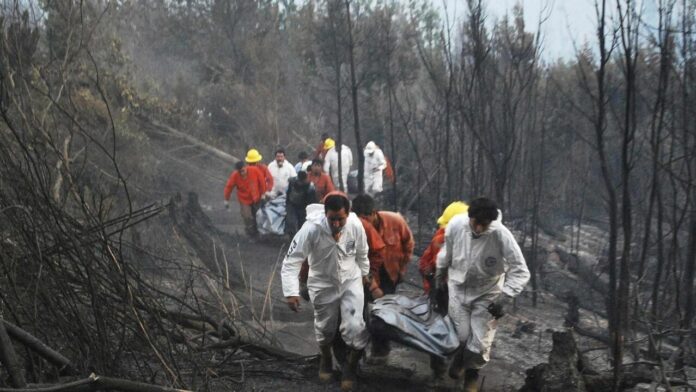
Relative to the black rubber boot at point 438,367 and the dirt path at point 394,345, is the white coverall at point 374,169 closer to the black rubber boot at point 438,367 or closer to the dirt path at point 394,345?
the dirt path at point 394,345

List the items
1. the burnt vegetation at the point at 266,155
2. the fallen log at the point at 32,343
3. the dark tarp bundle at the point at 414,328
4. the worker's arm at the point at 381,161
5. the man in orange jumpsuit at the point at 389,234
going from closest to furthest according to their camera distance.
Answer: the fallen log at the point at 32,343 < the burnt vegetation at the point at 266,155 < the dark tarp bundle at the point at 414,328 < the man in orange jumpsuit at the point at 389,234 < the worker's arm at the point at 381,161

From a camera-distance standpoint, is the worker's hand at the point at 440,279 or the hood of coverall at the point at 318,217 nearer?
the hood of coverall at the point at 318,217

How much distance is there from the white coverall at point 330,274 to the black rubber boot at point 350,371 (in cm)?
8

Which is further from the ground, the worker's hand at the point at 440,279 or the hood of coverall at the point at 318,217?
the hood of coverall at the point at 318,217

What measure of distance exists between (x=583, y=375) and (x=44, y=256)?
335 cm

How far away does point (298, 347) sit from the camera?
6.48 metres

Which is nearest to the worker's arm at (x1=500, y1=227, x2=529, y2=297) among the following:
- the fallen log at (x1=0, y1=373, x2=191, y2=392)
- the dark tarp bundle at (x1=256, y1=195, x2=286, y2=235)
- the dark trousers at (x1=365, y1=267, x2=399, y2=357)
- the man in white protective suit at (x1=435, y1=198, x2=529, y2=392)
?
the man in white protective suit at (x1=435, y1=198, x2=529, y2=392)

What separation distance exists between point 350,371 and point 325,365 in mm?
236

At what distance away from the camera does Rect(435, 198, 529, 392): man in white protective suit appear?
4406mm

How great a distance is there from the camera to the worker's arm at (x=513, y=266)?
173 inches

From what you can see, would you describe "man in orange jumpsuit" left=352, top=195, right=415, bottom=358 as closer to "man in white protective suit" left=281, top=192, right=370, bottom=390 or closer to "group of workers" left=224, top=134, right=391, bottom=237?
"man in white protective suit" left=281, top=192, right=370, bottom=390

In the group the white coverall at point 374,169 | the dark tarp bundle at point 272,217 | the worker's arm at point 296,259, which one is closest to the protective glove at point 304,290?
the worker's arm at point 296,259

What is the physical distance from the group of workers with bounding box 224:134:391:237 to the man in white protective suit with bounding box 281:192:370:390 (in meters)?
4.53

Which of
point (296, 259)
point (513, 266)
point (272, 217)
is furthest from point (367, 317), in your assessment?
point (272, 217)
